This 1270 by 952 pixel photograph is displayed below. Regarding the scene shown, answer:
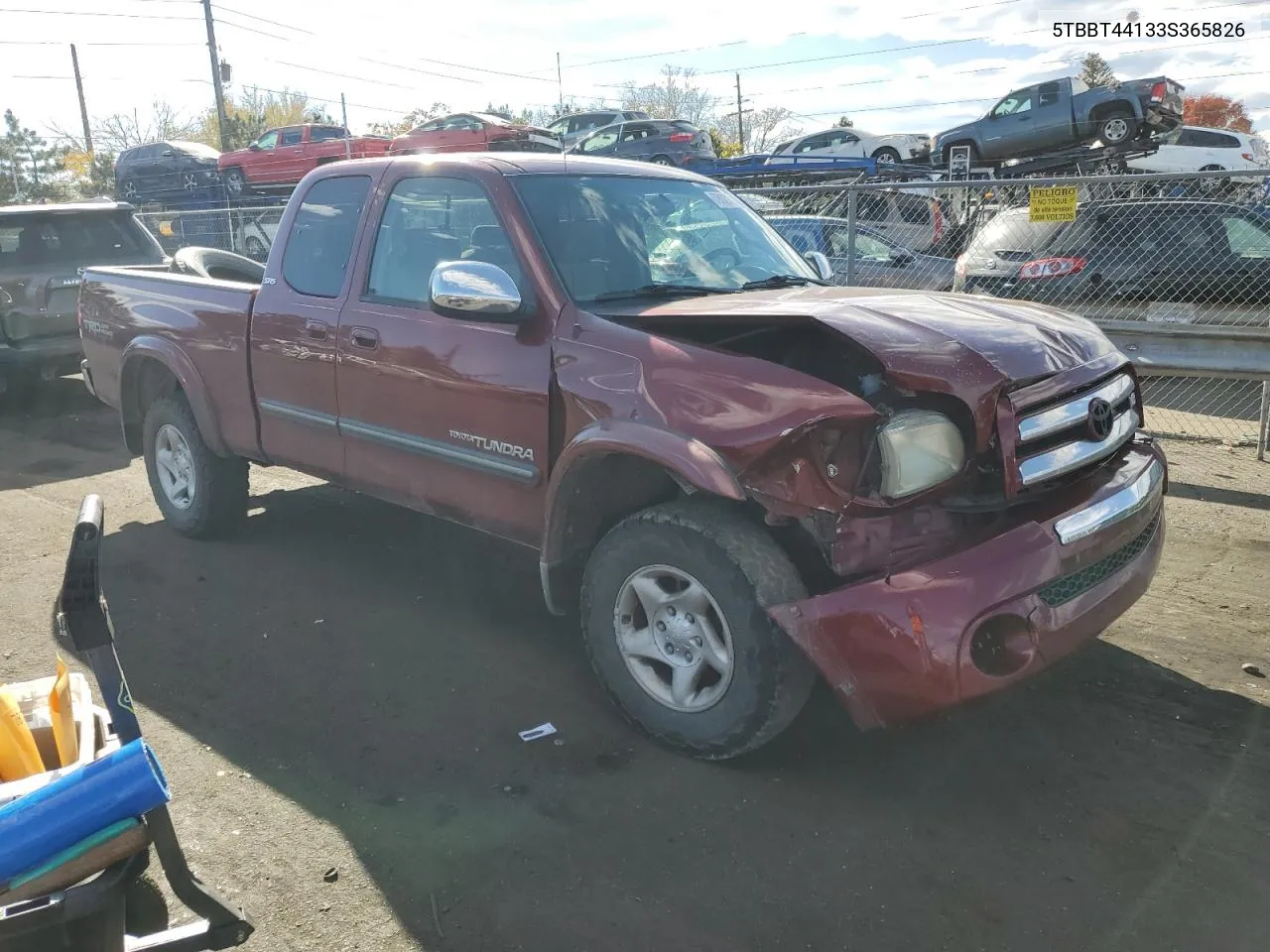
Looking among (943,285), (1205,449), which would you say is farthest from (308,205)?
(943,285)

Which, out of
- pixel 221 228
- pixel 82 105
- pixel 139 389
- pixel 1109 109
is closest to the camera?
pixel 139 389

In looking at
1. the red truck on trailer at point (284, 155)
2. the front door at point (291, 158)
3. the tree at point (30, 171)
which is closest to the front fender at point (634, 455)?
the red truck on trailer at point (284, 155)

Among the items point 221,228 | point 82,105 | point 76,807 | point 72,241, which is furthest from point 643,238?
point 82,105

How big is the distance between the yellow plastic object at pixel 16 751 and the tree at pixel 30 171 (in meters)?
52.3

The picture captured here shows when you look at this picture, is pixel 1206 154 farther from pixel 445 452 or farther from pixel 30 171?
pixel 30 171

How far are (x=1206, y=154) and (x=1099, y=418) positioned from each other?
22.7 m

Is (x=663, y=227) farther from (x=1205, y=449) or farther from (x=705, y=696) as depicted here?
(x=1205, y=449)

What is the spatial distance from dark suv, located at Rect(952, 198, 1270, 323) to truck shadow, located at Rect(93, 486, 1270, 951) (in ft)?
17.6

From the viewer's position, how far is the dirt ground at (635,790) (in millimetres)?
2729

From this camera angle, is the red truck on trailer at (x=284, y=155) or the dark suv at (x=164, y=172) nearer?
the red truck on trailer at (x=284, y=155)

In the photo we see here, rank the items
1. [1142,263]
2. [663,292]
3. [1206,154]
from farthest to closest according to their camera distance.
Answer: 1. [1206,154]
2. [1142,263]
3. [663,292]

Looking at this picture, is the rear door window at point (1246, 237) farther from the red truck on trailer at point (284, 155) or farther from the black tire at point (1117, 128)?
the red truck on trailer at point (284, 155)

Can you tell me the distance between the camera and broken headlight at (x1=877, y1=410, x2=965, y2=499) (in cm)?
299

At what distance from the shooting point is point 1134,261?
8.72 m
